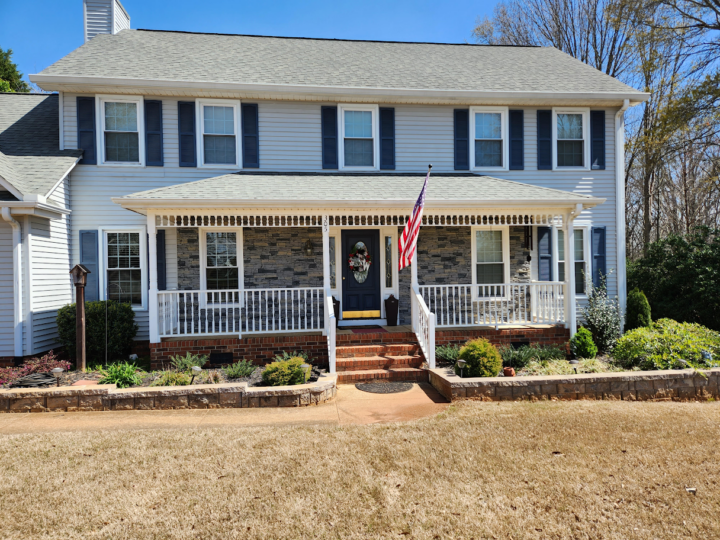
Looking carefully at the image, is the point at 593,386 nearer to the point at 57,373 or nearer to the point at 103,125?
the point at 57,373

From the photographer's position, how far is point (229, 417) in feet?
19.4

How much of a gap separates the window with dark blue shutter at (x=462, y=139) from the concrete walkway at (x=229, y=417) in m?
6.23

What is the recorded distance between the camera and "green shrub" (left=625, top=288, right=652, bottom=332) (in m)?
10.0

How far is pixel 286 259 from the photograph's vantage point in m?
9.85

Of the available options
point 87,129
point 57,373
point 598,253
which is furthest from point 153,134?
point 598,253

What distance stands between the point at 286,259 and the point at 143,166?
375 centimetres

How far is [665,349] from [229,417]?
Answer: 23.7 ft

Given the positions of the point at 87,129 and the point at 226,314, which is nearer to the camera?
the point at 226,314

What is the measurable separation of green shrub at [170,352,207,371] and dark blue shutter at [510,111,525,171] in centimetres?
830

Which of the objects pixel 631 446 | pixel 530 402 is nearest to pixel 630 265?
pixel 530 402

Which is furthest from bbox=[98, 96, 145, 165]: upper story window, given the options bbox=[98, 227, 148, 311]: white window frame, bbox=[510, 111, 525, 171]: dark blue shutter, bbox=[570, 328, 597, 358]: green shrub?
bbox=[570, 328, 597, 358]: green shrub

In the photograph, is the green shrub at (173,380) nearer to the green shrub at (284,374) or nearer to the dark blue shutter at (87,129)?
the green shrub at (284,374)

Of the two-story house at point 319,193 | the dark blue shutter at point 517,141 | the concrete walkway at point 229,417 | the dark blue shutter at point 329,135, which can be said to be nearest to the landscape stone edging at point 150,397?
the concrete walkway at point 229,417

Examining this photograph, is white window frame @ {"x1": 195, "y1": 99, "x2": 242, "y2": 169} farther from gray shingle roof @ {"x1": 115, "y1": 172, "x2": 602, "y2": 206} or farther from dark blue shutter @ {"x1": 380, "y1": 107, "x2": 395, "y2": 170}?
dark blue shutter @ {"x1": 380, "y1": 107, "x2": 395, "y2": 170}
